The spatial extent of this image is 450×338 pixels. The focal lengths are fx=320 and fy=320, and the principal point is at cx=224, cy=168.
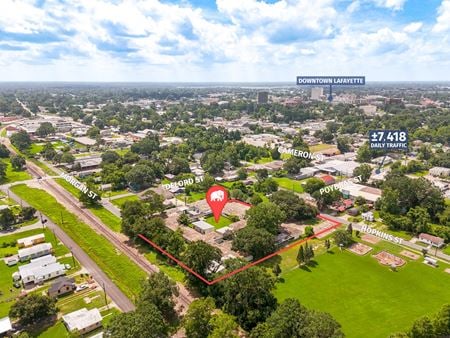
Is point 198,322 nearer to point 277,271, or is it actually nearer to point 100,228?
point 277,271

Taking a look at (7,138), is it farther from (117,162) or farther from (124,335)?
(124,335)

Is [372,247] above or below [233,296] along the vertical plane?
below

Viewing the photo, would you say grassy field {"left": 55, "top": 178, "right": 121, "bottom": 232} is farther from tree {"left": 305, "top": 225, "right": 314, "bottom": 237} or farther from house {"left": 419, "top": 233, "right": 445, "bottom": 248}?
house {"left": 419, "top": 233, "right": 445, "bottom": 248}

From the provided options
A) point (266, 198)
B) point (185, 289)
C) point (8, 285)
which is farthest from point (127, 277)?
point (266, 198)

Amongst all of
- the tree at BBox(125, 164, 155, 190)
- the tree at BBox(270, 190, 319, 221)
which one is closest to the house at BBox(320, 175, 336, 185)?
the tree at BBox(270, 190, 319, 221)

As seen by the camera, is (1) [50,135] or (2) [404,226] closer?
(2) [404,226]

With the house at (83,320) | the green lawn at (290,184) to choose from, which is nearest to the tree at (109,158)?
the green lawn at (290,184)
